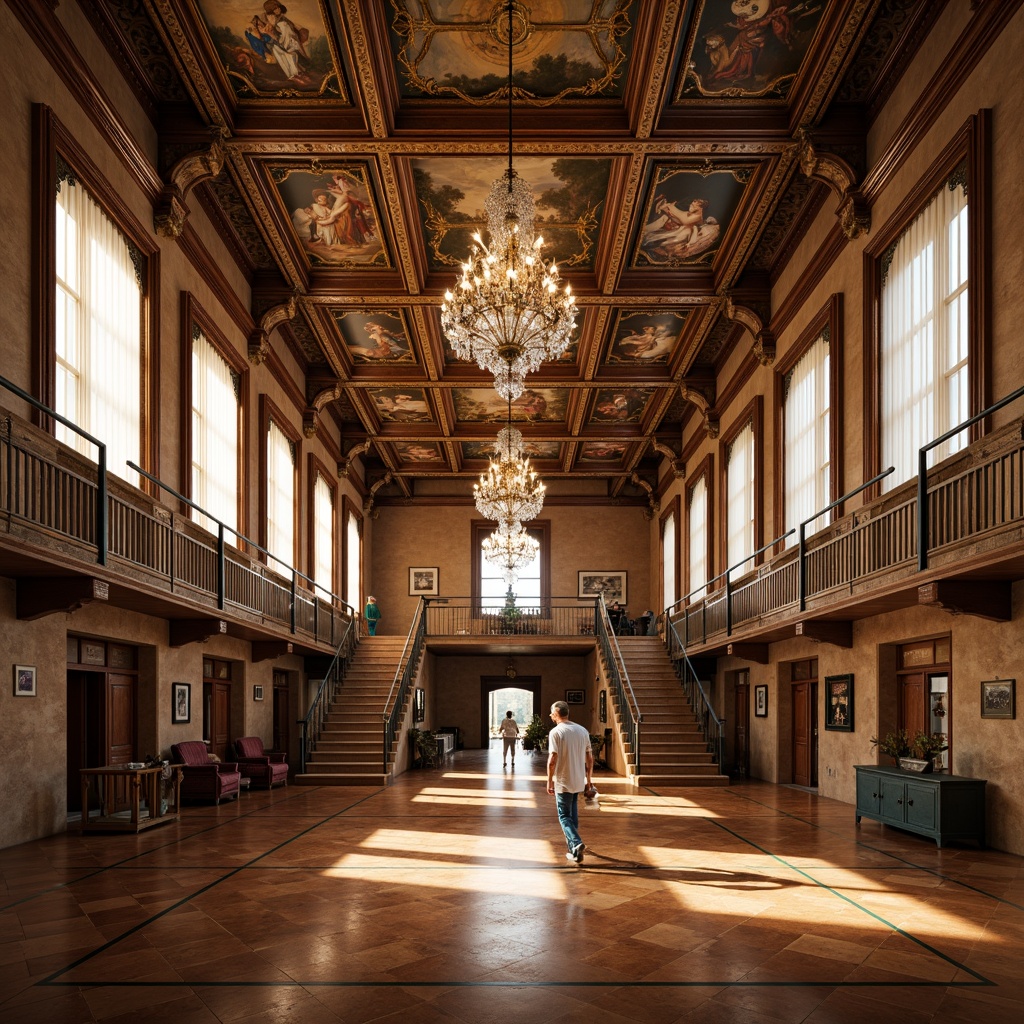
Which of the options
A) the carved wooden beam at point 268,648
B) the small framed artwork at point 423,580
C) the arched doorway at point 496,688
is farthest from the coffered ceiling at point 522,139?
the arched doorway at point 496,688

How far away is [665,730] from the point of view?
Result: 18.6 m

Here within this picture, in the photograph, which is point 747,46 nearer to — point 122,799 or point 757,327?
point 757,327

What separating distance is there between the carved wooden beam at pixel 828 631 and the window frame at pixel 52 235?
8.74 meters

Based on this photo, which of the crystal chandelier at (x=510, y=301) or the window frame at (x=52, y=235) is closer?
the window frame at (x=52, y=235)

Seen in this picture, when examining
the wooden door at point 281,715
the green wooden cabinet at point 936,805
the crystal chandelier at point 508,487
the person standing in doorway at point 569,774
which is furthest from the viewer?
the crystal chandelier at point 508,487

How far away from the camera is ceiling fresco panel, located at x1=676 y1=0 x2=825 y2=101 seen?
1102 cm

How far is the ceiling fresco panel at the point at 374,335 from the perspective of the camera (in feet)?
64.5

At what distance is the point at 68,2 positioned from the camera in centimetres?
1023

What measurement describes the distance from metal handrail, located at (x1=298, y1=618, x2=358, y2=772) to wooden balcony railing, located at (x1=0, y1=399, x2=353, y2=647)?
229 cm

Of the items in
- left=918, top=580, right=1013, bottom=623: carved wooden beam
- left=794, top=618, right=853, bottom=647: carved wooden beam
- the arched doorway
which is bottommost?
the arched doorway

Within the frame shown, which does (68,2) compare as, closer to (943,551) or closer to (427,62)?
Result: (427,62)

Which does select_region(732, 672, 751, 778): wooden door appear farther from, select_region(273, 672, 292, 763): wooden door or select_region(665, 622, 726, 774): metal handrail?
select_region(273, 672, 292, 763): wooden door

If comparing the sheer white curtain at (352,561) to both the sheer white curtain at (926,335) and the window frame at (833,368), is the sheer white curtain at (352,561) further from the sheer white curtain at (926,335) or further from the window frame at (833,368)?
the sheer white curtain at (926,335)

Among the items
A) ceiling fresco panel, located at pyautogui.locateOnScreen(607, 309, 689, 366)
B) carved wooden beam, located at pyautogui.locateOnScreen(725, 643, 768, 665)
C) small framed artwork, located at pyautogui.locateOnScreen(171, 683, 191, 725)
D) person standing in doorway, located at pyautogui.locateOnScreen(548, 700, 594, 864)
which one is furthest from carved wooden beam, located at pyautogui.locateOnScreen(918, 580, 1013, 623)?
ceiling fresco panel, located at pyautogui.locateOnScreen(607, 309, 689, 366)
